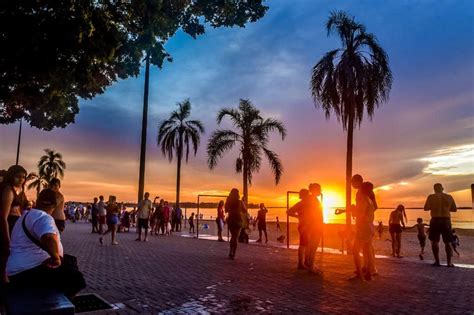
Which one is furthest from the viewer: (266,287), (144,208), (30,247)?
(144,208)

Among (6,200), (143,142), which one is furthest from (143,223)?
(6,200)

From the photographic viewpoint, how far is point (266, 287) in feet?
25.6

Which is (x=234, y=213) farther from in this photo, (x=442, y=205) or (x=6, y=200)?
(x=6, y=200)

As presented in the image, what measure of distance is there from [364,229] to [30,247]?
21.6 feet

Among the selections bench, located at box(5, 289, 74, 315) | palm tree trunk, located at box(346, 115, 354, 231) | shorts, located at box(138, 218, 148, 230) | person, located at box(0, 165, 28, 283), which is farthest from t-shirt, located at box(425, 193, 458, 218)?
shorts, located at box(138, 218, 148, 230)

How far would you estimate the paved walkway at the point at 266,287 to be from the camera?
6.23 metres

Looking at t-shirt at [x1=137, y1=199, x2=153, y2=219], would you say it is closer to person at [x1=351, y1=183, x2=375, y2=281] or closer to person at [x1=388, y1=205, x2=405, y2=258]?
person at [x1=388, y1=205, x2=405, y2=258]

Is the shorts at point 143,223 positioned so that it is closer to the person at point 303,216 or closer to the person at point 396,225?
the person at point 303,216

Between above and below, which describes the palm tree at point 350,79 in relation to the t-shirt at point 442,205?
above

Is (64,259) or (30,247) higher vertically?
(30,247)

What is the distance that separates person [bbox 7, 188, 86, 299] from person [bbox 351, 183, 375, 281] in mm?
6238

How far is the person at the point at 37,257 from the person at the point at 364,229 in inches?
246

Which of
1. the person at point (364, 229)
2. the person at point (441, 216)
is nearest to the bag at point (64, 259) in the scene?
the person at point (364, 229)

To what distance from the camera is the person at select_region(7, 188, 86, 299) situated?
3.82 meters
